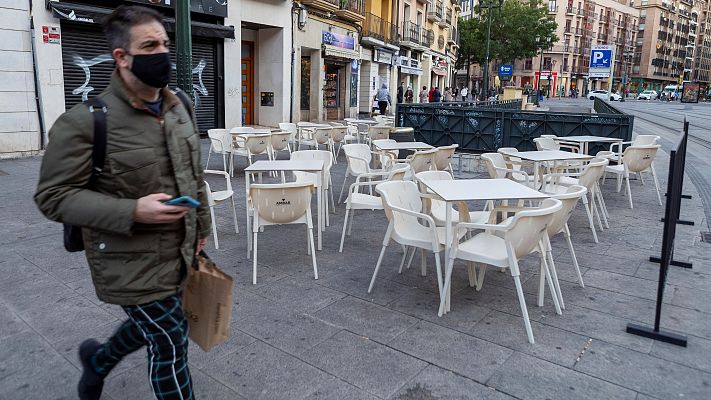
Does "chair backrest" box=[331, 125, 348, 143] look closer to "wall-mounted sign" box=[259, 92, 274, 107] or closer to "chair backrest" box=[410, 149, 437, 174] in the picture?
"chair backrest" box=[410, 149, 437, 174]

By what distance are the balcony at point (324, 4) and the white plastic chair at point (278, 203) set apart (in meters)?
16.7

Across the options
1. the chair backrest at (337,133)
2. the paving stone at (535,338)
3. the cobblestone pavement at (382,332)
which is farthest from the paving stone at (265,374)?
the chair backrest at (337,133)

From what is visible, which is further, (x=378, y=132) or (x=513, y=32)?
(x=513, y=32)

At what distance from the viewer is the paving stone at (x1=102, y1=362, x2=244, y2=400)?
273 centimetres

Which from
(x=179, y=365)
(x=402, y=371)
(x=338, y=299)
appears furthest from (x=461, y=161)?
(x=179, y=365)

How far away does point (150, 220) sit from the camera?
6.02 feet

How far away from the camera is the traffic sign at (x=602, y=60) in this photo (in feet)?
124

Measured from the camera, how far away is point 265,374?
294 centimetres

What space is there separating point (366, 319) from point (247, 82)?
54.8 ft

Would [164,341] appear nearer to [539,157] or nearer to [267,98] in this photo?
[539,157]

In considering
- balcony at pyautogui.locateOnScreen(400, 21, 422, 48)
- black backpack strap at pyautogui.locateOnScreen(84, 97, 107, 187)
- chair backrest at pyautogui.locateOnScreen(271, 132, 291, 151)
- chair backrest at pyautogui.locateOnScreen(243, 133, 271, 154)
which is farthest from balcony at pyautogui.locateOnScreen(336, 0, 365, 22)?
black backpack strap at pyautogui.locateOnScreen(84, 97, 107, 187)

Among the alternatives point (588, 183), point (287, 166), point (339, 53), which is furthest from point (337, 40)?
point (588, 183)

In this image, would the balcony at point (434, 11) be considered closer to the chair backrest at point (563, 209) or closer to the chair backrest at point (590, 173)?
the chair backrest at point (590, 173)

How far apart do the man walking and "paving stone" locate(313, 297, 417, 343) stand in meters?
1.56
